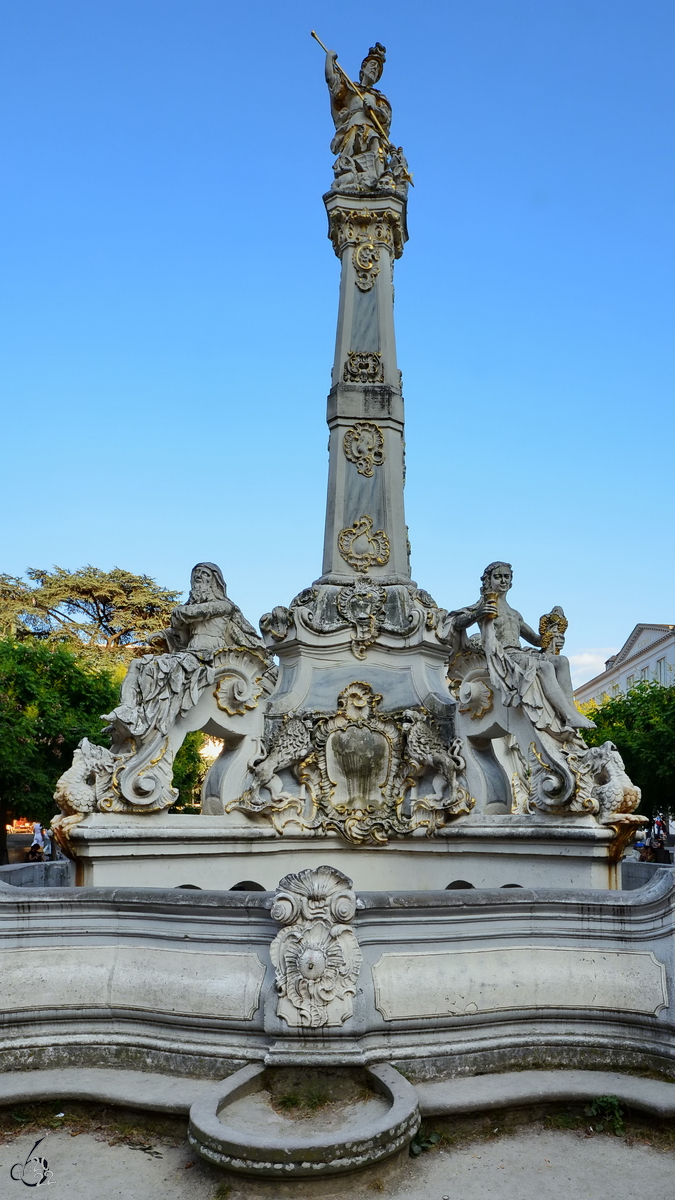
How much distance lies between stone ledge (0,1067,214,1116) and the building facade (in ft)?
155

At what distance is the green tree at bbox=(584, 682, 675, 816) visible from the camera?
76.7ft

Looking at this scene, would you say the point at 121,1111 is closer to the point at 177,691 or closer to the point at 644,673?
the point at 177,691

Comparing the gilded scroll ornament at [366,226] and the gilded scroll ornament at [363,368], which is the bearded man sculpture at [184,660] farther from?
the gilded scroll ornament at [366,226]

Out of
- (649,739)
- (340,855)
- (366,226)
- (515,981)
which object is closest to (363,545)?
(340,855)

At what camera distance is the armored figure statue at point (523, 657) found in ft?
27.6

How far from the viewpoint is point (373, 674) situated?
9.64m

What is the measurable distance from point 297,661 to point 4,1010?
16.0 feet

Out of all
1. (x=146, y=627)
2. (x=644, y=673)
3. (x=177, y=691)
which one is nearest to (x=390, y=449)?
(x=177, y=691)

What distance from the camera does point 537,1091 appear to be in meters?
4.84

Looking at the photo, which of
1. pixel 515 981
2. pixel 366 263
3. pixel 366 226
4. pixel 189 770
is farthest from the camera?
pixel 189 770

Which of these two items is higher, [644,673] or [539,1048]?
[644,673]

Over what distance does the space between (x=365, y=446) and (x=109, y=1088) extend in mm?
7391

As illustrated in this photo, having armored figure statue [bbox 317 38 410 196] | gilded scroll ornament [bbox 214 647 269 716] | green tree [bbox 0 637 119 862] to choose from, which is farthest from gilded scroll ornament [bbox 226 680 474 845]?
green tree [bbox 0 637 119 862]

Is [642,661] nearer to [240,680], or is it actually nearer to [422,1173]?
[240,680]
